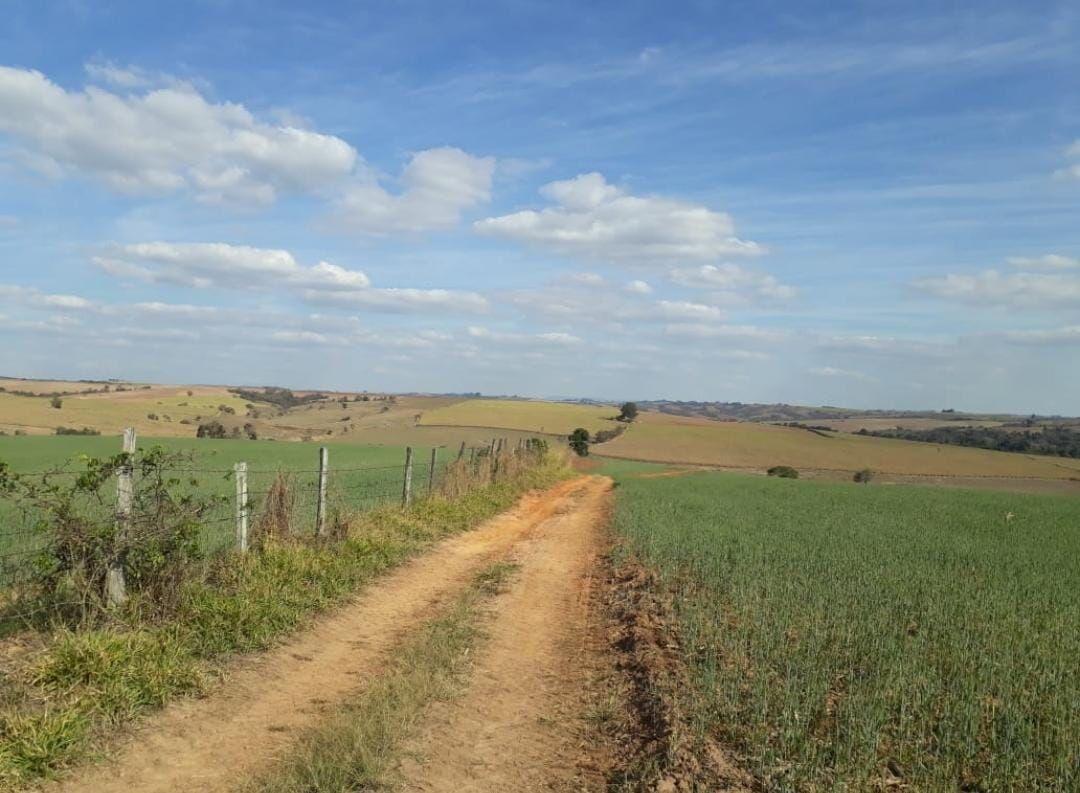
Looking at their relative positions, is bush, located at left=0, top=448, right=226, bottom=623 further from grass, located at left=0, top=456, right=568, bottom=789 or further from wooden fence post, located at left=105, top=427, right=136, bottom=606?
grass, located at left=0, top=456, right=568, bottom=789

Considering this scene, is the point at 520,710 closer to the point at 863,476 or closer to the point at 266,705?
the point at 266,705

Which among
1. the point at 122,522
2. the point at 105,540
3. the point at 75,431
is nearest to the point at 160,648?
the point at 105,540

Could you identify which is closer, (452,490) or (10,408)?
(452,490)

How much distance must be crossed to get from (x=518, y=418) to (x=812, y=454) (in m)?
39.4

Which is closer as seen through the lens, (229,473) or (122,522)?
(122,522)

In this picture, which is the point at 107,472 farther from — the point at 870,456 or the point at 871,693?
the point at 870,456

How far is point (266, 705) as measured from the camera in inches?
262

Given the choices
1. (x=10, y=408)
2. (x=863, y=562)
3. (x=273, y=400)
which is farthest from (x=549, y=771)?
(x=273, y=400)

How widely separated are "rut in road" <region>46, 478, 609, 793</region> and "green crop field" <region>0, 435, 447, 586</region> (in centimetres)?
226

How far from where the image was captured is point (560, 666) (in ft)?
27.1

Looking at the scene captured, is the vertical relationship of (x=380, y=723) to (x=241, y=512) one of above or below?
A: below

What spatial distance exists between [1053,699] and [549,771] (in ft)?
15.4

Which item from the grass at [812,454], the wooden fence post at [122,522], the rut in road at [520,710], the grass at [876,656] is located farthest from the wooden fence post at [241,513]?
the grass at [812,454]

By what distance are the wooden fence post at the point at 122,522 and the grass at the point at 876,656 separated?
20.3 ft
